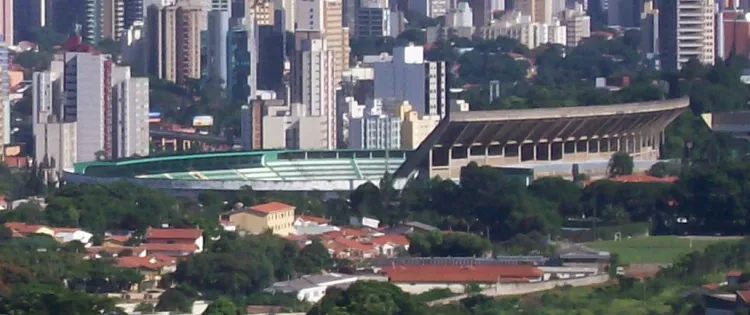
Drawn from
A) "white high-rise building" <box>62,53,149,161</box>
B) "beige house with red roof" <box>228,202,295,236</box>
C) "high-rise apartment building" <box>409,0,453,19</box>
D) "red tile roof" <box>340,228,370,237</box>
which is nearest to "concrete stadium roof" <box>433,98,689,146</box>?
"beige house with red roof" <box>228,202,295,236</box>

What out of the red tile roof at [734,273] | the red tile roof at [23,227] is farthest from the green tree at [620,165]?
the red tile roof at [734,273]

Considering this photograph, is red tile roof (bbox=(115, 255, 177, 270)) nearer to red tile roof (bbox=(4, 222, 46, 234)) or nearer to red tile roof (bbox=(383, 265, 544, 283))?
red tile roof (bbox=(383, 265, 544, 283))

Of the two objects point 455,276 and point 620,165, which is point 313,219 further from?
point 455,276

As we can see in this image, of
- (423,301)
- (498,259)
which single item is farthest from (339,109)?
(423,301)

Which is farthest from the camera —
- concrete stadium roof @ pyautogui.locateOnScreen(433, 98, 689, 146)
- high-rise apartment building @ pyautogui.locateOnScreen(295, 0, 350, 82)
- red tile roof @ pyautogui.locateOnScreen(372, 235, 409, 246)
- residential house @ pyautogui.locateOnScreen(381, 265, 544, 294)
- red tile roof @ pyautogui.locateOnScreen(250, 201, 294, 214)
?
high-rise apartment building @ pyautogui.locateOnScreen(295, 0, 350, 82)

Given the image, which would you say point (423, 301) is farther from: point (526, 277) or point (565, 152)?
point (565, 152)

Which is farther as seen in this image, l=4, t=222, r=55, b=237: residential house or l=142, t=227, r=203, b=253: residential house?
l=4, t=222, r=55, b=237: residential house

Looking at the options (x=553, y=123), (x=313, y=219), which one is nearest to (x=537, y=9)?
(x=553, y=123)
